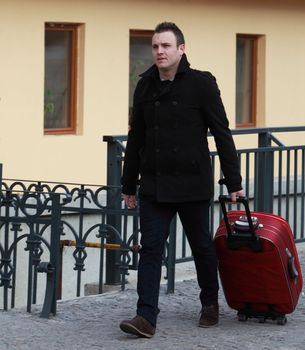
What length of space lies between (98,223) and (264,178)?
1539 mm

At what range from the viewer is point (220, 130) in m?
8.46

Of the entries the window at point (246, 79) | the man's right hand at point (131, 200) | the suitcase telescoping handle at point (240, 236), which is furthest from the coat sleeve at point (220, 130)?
the window at point (246, 79)

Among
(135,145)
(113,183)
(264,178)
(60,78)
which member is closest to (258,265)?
(135,145)

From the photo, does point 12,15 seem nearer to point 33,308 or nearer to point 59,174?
point 59,174

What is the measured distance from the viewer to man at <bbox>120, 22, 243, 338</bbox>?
8.41 meters

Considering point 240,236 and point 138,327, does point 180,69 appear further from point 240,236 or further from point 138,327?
point 138,327

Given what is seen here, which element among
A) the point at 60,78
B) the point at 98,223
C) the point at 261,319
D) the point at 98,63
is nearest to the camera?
the point at 261,319

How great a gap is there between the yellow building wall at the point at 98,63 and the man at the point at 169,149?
6008 mm

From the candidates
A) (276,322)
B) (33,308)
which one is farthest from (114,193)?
(276,322)

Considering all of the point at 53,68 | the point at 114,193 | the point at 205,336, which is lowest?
the point at 205,336

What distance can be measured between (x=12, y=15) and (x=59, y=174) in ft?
5.74

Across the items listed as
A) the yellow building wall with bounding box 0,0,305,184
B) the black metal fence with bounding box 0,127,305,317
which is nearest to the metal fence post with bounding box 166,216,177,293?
the black metal fence with bounding box 0,127,305,317

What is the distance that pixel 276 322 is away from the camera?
8.97m

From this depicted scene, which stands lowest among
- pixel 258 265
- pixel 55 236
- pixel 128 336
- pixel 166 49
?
pixel 128 336
